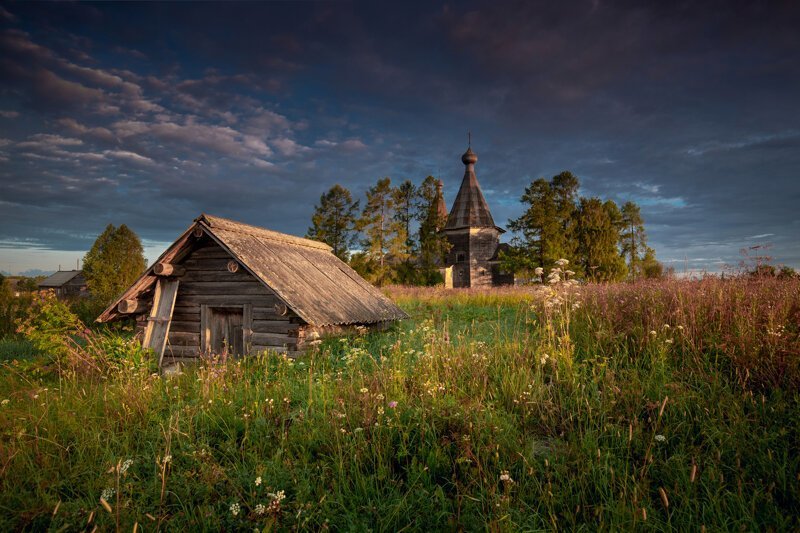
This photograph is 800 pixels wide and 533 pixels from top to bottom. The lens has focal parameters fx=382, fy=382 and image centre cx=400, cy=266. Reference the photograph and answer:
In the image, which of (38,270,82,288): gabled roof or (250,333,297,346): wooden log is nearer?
(250,333,297,346): wooden log

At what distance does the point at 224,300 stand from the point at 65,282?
256 feet

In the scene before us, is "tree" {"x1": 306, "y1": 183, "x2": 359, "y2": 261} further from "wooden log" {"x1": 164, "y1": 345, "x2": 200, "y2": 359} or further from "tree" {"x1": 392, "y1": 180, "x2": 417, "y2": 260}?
"wooden log" {"x1": 164, "y1": 345, "x2": 200, "y2": 359}

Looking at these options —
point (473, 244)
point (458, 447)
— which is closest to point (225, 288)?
point (458, 447)

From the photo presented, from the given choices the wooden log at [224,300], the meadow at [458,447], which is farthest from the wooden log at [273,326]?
the meadow at [458,447]

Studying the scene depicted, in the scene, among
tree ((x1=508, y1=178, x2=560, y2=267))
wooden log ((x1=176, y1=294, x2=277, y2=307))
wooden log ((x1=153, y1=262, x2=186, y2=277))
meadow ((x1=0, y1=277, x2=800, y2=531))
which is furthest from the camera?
tree ((x1=508, y1=178, x2=560, y2=267))

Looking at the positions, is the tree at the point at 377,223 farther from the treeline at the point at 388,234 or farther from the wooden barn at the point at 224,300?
the wooden barn at the point at 224,300

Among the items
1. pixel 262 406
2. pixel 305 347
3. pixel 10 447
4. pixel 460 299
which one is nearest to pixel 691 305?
pixel 262 406

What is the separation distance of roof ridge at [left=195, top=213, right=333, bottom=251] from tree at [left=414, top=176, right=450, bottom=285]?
2292cm

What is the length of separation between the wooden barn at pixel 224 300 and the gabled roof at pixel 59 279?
76512mm

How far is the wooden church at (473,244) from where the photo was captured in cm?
4125

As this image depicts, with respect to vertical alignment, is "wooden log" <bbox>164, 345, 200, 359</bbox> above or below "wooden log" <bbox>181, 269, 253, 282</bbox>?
below

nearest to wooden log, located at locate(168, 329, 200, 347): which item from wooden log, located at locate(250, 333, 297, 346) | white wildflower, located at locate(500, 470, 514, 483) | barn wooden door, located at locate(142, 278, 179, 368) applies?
barn wooden door, located at locate(142, 278, 179, 368)

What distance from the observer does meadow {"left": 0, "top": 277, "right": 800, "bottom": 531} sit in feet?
9.18

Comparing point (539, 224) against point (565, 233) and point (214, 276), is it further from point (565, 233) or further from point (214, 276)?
point (214, 276)
